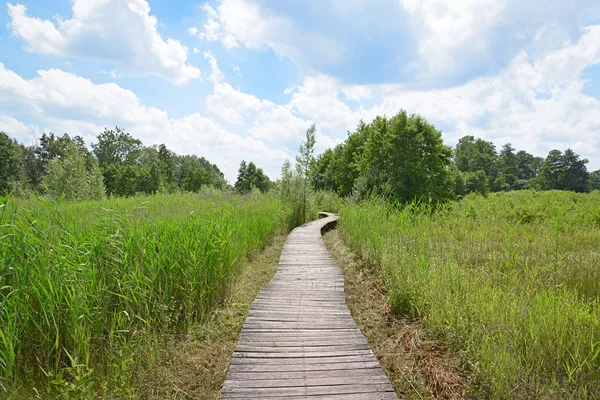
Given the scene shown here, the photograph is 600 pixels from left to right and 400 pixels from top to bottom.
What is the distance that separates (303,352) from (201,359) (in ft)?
3.41

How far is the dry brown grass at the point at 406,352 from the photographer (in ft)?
8.00

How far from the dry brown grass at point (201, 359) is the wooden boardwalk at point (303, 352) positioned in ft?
0.56

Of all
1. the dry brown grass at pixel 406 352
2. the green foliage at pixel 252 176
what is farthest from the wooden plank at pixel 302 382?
the green foliage at pixel 252 176

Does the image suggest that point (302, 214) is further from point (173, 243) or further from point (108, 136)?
point (108, 136)

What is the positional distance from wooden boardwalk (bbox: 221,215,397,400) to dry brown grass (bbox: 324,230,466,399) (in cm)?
23

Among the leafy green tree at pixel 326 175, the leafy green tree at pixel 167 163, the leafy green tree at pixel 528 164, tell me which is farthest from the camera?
the leafy green tree at pixel 528 164

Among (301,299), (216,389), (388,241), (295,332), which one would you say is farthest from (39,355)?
(388,241)

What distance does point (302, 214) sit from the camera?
1426cm

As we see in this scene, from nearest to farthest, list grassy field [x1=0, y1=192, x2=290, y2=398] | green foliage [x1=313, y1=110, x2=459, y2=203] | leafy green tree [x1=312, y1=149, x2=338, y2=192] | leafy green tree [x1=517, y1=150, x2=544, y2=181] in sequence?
grassy field [x1=0, y1=192, x2=290, y2=398] < green foliage [x1=313, y1=110, x2=459, y2=203] < leafy green tree [x1=312, y1=149, x2=338, y2=192] < leafy green tree [x1=517, y1=150, x2=544, y2=181]

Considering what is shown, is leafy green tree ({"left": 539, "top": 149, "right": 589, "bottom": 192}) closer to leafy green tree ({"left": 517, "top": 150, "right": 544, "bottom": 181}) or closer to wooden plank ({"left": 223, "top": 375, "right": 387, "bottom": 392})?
leafy green tree ({"left": 517, "top": 150, "right": 544, "bottom": 181})

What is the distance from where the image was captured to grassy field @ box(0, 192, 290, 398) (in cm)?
211

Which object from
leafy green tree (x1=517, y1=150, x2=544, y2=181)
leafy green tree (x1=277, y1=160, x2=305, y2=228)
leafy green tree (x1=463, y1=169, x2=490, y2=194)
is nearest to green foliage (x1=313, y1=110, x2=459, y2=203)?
leafy green tree (x1=277, y1=160, x2=305, y2=228)

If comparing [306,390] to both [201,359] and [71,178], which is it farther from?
[71,178]

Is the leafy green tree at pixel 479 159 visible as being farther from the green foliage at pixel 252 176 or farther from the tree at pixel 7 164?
the tree at pixel 7 164
